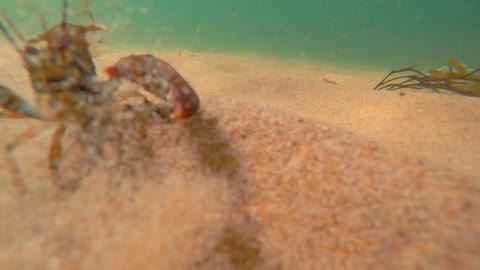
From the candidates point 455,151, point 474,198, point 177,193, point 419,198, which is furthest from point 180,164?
point 455,151

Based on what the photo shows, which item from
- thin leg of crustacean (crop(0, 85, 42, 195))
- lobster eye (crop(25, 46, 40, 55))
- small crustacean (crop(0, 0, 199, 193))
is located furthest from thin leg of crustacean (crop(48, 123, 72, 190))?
lobster eye (crop(25, 46, 40, 55))

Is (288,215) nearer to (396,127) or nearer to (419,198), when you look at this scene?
(419,198)

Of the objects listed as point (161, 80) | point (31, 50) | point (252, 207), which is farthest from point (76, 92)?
point (252, 207)

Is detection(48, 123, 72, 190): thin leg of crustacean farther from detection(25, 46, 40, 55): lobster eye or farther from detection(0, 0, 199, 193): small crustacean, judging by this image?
detection(25, 46, 40, 55): lobster eye

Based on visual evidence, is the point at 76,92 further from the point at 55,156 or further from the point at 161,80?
the point at 161,80

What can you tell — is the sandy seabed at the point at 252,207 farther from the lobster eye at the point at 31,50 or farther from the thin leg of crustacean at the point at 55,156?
the lobster eye at the point at 31,50

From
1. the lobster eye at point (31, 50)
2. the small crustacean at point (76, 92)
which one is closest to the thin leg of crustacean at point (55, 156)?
the small crustacean at point (76, 92)
